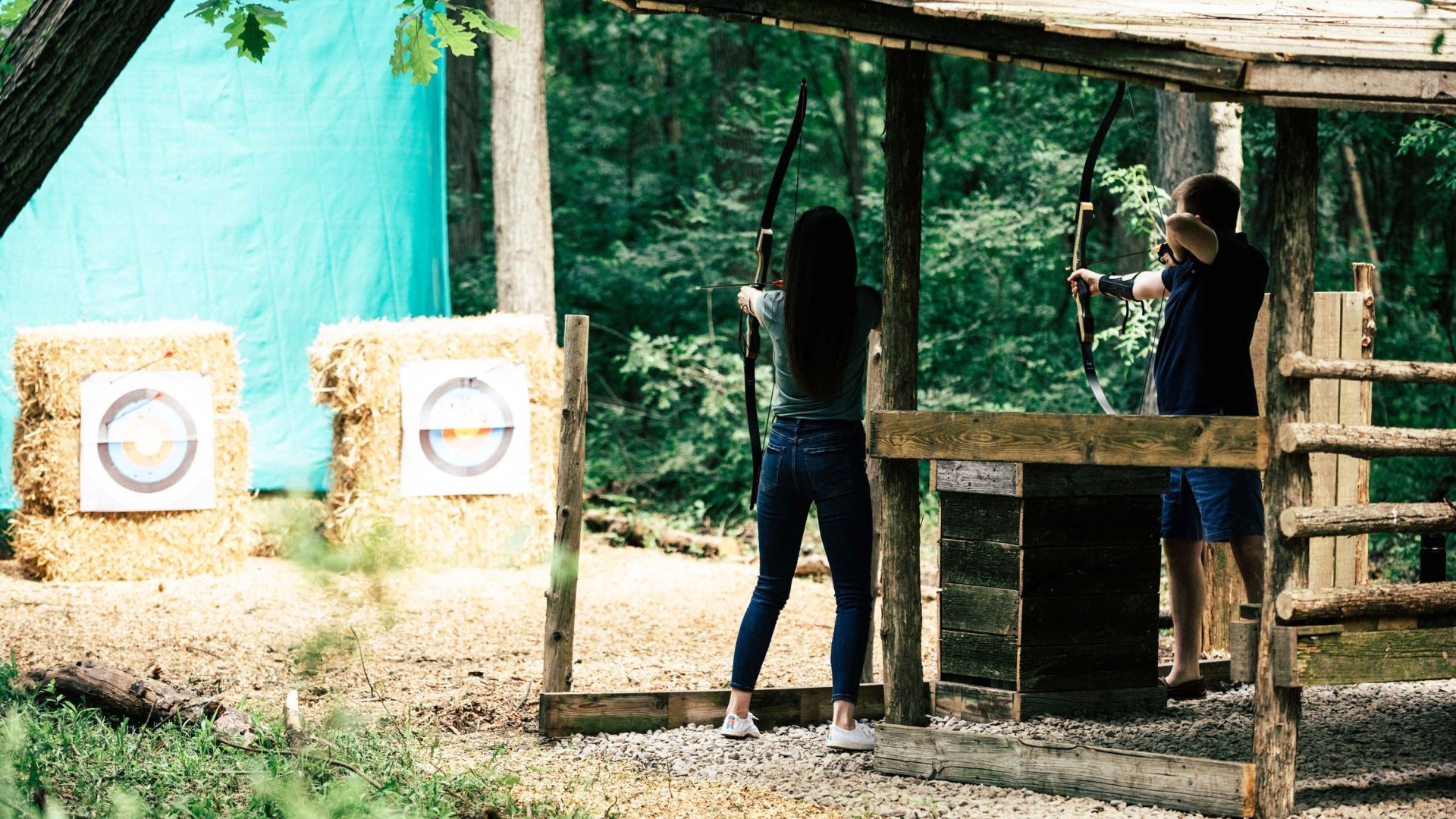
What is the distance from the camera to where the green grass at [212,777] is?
3252 mm

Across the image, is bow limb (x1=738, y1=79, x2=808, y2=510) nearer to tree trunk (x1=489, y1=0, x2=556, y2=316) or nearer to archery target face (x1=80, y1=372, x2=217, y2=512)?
archery target face (x1=80, y1=372, x2=217, y2=512)

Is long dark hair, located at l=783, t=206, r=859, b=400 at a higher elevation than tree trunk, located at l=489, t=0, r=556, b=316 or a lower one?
lower

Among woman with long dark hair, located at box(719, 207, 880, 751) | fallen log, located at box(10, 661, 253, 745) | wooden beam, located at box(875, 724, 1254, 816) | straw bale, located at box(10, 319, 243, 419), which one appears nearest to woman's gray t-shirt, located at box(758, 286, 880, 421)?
woman with long dark hair, located at box(719, 207, 880, 751)

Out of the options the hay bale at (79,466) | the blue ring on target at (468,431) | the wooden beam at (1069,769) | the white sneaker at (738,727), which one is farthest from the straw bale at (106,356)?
the wooden beam at (1069,769)

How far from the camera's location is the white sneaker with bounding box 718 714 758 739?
4.62m

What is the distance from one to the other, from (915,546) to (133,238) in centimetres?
593

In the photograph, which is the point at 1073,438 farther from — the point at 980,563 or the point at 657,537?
the point at 657,537

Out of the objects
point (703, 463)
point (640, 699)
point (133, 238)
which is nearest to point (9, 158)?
point (640, 699)

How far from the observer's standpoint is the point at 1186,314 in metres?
4.42

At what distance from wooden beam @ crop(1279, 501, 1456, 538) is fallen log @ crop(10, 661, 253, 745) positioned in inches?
120

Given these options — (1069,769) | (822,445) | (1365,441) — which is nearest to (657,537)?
(822,445)

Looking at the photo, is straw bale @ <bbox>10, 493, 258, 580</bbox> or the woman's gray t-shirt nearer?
the woman's gray t-shirt

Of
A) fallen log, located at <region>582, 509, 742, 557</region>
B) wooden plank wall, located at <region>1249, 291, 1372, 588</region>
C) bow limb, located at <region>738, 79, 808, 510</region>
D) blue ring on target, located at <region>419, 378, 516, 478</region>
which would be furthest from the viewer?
fallen log, located at <region>582, 509, 742, 557</region>

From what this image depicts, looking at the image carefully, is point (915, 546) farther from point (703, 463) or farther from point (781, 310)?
point (703, 463)
